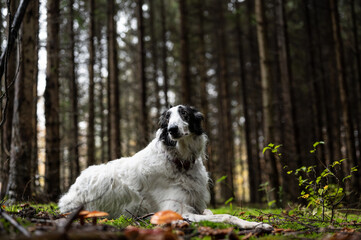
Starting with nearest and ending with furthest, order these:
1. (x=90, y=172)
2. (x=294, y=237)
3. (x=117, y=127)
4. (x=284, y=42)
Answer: (x=294, y=237)
(x=90, y=172)
(x=284, y=42)
(x=117, y=127)

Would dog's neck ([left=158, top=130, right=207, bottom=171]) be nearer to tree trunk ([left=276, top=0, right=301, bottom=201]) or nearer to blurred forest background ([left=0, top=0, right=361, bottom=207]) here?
blurred forest background ([left=0, top=0, right=361, bottom=207])

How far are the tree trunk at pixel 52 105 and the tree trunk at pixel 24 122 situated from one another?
1.60m

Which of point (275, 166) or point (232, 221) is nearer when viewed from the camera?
point (232, 221)

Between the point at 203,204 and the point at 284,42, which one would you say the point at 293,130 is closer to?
the point at 284,42

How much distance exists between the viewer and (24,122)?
22.9 ft

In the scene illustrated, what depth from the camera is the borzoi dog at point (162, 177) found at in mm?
4656

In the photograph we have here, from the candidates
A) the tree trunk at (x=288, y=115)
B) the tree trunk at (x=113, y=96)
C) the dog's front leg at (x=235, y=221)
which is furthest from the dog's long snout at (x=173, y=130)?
the tree trunk at (x=113, y=96)

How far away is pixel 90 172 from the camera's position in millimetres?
5375

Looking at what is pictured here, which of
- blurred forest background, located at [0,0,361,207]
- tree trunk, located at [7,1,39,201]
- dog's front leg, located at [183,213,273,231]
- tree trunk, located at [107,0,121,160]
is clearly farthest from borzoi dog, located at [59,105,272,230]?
tree trunk, located at [107,0,121,160]

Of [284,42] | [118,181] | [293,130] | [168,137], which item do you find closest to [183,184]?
[168,137]

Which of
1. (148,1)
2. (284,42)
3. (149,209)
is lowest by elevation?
(149,209)

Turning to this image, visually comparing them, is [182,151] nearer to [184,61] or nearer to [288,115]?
[288,115]

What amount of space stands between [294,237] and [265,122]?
7467mm

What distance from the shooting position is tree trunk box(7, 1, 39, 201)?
676 centimetres
